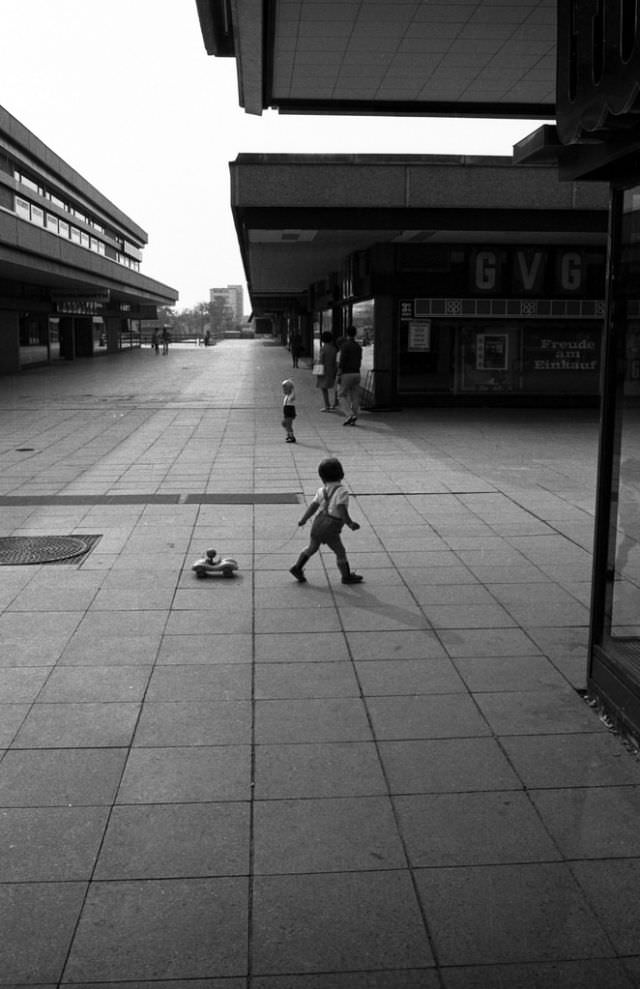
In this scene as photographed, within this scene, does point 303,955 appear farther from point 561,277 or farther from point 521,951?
point 561,277

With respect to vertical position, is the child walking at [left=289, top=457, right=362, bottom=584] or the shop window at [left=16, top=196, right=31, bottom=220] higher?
the shop window at [left=16, top=196, right=31, bottom=220]

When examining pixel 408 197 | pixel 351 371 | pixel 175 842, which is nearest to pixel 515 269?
pixel 408 197

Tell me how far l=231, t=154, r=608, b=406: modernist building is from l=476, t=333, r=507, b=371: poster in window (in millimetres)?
32

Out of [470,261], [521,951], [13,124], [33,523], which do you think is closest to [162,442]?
[33,523]

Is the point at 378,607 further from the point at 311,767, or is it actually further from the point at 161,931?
the point at 161,931

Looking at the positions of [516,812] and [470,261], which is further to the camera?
[470,261]

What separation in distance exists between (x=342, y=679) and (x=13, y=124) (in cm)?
4398

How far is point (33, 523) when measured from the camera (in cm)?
1010

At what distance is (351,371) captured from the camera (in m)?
19.6

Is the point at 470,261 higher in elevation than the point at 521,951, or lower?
higher

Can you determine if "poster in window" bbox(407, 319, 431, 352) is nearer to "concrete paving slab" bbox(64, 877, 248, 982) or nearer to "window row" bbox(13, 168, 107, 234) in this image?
"concrete paving slab" bbox(64, 877, 248, 982)

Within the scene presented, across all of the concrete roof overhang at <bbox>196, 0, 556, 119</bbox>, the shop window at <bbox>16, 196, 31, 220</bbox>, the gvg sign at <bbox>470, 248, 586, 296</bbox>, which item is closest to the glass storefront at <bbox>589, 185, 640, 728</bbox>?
the concrete roof overhang at <bbox>196, 0, 556, 119</bbox>

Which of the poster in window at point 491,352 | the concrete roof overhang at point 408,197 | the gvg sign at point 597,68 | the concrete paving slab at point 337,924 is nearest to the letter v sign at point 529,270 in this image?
the poster in window at point 491,352

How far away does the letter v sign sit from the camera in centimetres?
2141
